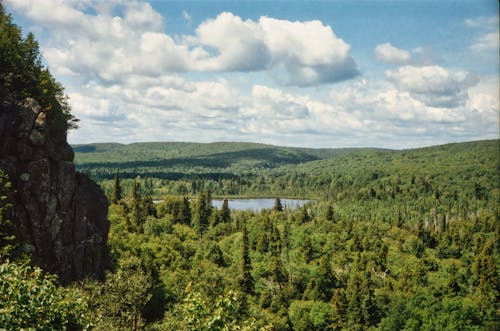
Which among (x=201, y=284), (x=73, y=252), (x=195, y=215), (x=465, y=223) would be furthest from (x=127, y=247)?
(x=465, y=223)

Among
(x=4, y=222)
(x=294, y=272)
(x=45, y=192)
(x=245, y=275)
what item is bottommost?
(x=294, y=272)

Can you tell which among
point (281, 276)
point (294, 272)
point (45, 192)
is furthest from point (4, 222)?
point (294, 272)

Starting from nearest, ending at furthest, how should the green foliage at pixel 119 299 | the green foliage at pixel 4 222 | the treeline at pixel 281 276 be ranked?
the green foliage at pixel 4 222 < the green foliage at pixel 119 299 < the treeline at pixel 281 276

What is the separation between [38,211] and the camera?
134 ft

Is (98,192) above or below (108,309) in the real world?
above

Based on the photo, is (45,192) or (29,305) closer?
(29,305)

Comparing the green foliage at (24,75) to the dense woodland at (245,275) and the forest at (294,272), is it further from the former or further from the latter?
the forest at (294,272)

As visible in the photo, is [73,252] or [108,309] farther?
[73,252]

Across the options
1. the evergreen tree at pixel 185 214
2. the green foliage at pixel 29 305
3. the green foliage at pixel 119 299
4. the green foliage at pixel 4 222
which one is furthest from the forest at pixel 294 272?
the green foliage at pixel 29 305

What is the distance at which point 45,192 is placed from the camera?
41.6 m

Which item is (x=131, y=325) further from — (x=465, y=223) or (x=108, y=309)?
(x=465, y=223)

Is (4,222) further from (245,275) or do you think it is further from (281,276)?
(281,276)

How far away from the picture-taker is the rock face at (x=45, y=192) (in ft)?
129

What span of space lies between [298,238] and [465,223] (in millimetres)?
83338
